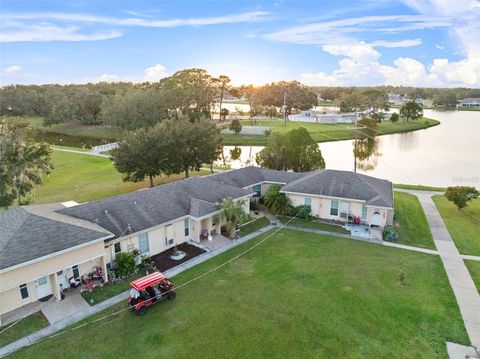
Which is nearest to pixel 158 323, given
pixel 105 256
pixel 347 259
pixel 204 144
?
pixel 105 256

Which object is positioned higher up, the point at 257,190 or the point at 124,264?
the point at 257,190

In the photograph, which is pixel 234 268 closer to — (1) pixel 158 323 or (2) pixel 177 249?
(2) pixel 177 249

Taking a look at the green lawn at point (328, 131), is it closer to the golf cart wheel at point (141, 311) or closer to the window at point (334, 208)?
the window at point (334, 208)

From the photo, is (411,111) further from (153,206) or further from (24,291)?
(24,291)

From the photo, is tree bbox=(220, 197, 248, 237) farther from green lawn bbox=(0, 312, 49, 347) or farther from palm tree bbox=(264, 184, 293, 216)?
green lawn bbox=(0, 312, 49, 347)

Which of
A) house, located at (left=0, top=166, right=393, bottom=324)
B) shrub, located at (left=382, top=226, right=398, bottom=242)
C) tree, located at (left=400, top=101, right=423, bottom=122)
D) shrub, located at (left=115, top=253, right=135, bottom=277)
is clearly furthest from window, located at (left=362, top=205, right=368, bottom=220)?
tree, located at (left=400, top=101, right=423, bottom=122)

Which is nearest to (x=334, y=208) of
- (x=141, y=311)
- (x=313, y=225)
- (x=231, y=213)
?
(x=313, y=225)
